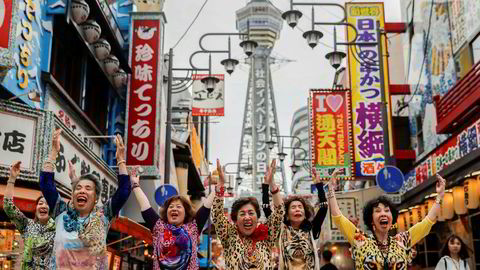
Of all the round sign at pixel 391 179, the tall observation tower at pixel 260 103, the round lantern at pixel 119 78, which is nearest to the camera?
the round sign at pixel 391 179

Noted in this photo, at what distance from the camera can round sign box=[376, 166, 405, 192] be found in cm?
1166

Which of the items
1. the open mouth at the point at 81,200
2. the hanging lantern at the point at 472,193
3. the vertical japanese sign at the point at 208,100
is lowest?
the open mouth at the point at 81,200

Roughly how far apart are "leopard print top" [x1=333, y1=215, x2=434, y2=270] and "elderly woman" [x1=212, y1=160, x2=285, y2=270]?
29.2 inches

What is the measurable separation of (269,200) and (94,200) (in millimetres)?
2027

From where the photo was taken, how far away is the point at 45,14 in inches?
456

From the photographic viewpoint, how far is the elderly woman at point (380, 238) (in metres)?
5.21

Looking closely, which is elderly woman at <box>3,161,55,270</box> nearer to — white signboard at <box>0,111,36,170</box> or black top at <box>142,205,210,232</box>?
black top at <box>142,205,210,232</box>

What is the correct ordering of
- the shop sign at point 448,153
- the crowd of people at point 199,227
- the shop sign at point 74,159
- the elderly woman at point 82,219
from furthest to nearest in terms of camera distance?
the shop sign at point 448,153, the shop sign at point 74,159, the crowd of people at point 199,227, the elderly woman at point 82,219

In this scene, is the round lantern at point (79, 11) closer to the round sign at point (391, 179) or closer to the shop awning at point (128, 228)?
the shop awning at point (128, 228)

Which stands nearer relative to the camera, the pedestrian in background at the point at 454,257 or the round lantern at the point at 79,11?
the pedestrian in background at the point at 454,257

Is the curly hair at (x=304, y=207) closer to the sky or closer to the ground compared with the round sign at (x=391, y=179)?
closer to the ground

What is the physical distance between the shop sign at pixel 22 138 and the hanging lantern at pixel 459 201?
911 centimetres

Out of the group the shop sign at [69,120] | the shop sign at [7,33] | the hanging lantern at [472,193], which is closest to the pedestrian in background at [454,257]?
the hanging lantern at [472,193]

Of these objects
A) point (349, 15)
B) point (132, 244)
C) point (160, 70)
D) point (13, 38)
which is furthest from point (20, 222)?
point (349, 15)
